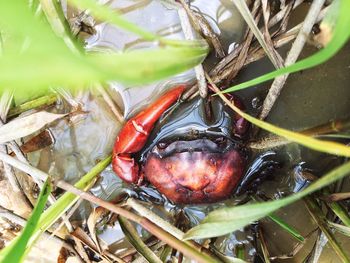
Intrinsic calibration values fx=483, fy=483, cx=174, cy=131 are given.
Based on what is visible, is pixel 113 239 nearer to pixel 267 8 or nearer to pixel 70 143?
pixel 70 143

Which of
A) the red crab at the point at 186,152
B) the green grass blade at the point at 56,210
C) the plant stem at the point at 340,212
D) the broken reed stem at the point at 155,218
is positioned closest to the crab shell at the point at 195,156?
the red crab at the point at 186,152

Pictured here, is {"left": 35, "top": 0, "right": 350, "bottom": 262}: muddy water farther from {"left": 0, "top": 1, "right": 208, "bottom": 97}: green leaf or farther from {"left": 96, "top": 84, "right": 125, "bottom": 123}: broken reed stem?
{"left": 0, "top": 1, "right": 208, "bottom": 97}: green leaf

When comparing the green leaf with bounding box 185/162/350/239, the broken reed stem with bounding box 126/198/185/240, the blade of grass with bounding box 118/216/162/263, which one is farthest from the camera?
the blade of grass with bounding box 118/216/162/263

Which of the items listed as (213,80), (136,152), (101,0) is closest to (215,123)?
(213,80)

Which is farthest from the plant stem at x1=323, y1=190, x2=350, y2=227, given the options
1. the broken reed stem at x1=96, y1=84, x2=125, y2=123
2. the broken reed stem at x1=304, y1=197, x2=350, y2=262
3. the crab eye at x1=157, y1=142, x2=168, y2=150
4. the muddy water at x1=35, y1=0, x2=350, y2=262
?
the broken reed stem at x1=96, y1=84, x2=125, y2=123

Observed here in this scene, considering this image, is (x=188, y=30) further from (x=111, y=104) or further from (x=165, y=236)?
(x=165, y=236)

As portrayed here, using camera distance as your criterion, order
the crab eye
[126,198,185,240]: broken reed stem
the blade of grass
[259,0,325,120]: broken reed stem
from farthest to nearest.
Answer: the crab eye
the blade of grass
[126,198,185,240]: broken reed stem
[259,0,325,120]: broken reed stem

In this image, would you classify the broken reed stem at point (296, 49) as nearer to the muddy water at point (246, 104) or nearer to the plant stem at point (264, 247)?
the muddy water at point (246, 104)
